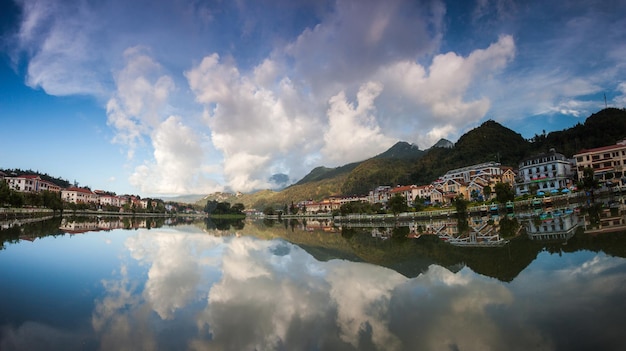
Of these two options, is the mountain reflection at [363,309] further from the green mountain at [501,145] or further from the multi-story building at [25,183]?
the multi-story building at [25,183]

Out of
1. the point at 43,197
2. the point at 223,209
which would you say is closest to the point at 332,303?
the point at 43,197

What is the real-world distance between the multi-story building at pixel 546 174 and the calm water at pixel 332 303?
47.9 metres

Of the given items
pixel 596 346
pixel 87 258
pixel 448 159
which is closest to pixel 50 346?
pixel 596 346

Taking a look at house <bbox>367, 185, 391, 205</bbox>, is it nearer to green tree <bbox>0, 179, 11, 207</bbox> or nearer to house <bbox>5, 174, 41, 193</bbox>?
green tree <bbox>0, 179, 11, 207</bbox>

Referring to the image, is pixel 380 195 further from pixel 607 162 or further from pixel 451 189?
pixel 607 162

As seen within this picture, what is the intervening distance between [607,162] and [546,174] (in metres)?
8.31

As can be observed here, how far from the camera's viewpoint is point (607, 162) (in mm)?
50375

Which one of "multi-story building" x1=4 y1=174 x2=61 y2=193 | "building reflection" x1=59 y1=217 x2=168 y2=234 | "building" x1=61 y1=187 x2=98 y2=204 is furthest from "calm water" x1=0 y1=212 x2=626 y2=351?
"building" x1=61 y1=187 x2=98 y2=204

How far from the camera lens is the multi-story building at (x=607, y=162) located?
4742 cm

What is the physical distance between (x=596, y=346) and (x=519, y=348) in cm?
113

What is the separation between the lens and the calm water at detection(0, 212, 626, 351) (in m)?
6.02

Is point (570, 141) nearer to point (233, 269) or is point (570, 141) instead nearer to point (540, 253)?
point (540, 253)

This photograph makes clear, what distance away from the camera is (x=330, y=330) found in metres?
6.61

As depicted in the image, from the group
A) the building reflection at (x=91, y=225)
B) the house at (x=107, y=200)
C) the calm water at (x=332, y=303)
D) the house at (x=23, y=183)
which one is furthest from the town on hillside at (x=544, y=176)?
the house at (x=107, y=200)
